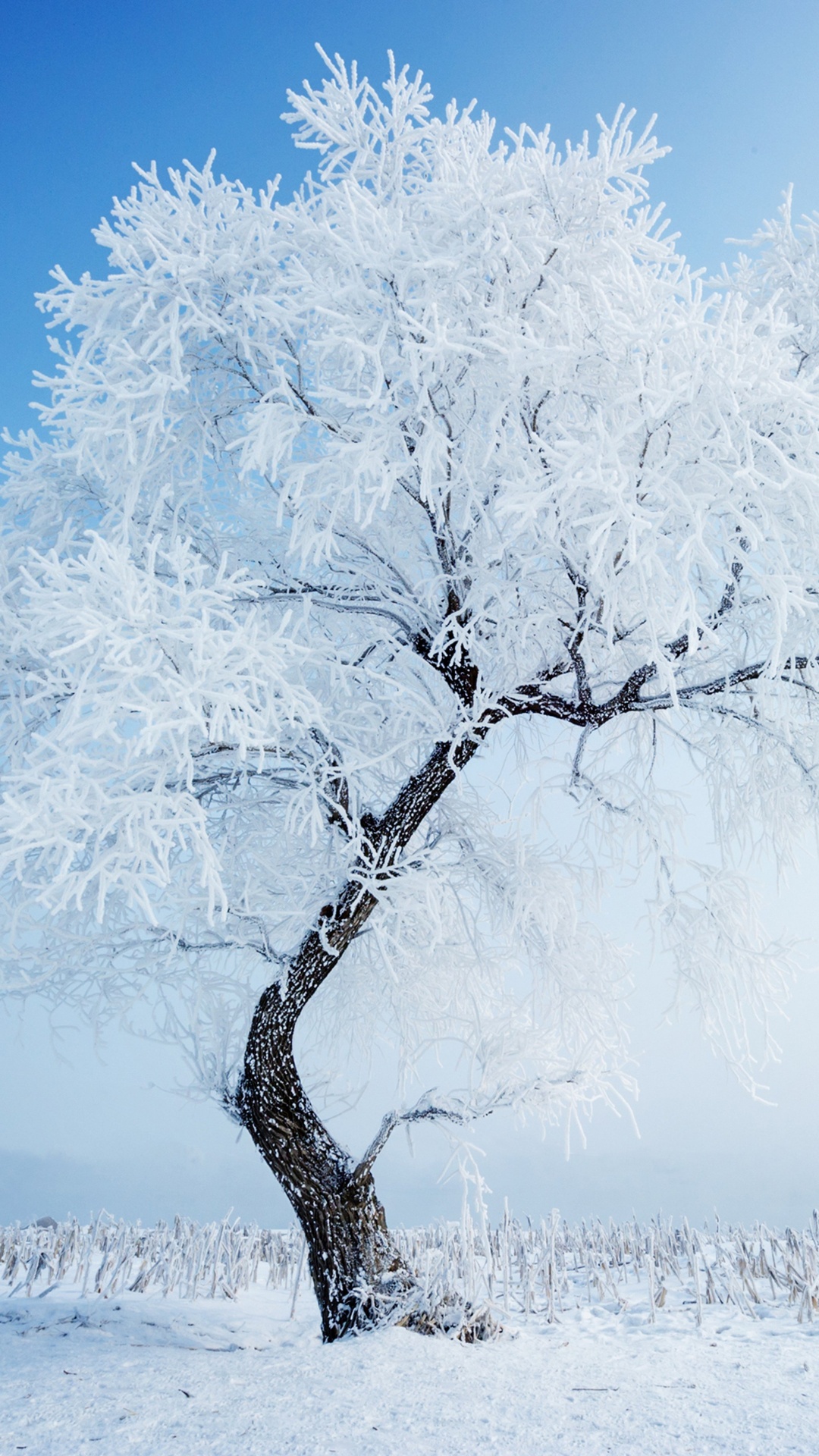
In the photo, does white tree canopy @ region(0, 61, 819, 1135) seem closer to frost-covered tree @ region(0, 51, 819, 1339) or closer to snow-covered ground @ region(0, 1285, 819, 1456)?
frost-covered tree @ region(0, 51, 819, 1339)

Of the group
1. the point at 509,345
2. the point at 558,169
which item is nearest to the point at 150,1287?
the point at 509,345

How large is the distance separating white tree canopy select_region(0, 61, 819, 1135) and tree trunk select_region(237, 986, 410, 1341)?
46 cm

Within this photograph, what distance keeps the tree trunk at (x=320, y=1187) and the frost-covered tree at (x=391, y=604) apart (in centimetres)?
2

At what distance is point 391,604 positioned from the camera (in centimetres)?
632

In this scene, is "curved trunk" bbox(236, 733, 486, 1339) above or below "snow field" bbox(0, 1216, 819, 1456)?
above

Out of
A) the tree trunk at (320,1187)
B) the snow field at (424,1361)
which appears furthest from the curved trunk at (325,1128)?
the snow field at (424,1361)

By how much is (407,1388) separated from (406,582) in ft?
14.3

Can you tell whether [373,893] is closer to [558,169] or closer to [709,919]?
[709,919]

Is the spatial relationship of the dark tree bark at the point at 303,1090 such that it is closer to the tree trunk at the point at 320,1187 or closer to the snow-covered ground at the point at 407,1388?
the tree trunk at the point at 320,1187

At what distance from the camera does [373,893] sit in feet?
18.4

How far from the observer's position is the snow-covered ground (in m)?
3.65

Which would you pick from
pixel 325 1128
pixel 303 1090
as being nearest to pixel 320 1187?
pixel 325 1128

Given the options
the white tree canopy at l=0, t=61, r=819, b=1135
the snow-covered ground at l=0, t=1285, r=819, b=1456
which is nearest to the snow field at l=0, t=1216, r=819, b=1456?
the snow-covered ground at l=0, t=1285, r=819, b=1456

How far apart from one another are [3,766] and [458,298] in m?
3.70
